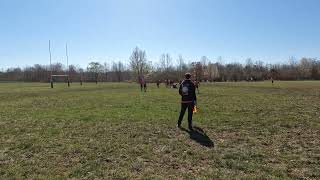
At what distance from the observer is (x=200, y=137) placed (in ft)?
40.0

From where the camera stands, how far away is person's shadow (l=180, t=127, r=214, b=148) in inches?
441

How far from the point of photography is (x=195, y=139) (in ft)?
39.0

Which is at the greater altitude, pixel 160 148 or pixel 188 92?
pixel 188 92

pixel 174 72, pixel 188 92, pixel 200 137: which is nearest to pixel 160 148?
pixel 200 137

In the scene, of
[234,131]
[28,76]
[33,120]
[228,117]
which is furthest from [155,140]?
[28,76]

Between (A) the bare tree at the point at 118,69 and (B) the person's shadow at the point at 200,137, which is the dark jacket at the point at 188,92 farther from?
(A) the bare tree at the point at 118,69

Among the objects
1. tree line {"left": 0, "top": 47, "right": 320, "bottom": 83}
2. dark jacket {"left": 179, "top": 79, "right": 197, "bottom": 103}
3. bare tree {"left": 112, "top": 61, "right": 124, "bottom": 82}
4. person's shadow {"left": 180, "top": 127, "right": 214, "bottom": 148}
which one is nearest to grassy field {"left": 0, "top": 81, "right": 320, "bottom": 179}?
person's shadow {"left": 180, "top": 127, "right": 214, "bottom": 148}

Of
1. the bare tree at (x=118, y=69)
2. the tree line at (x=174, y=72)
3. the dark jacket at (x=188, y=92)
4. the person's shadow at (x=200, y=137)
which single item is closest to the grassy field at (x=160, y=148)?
the person's shadow at (x=200, y=137)

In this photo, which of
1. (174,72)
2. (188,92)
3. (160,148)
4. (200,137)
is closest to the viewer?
(160,148)

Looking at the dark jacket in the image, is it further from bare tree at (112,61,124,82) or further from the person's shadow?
bare tree at (112,61,124,82)

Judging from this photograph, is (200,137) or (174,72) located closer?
(200,137)

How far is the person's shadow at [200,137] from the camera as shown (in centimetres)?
1121

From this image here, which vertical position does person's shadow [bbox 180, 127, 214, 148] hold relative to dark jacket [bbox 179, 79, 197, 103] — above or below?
below

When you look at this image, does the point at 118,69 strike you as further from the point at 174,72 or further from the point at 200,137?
the point at 200,137
